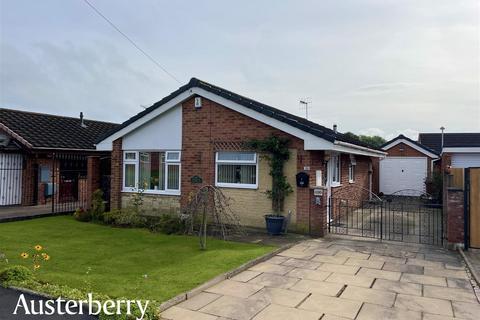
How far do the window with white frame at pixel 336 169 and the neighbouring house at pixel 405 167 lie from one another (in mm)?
11236

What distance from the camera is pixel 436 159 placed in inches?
957

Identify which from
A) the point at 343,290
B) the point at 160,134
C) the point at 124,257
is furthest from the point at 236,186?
the point at 343,290

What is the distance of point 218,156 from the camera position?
481 inches

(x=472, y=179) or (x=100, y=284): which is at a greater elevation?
(x=472, y=179)

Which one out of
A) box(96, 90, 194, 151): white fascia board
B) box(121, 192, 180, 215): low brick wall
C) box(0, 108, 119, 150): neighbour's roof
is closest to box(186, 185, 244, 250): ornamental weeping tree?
box(121, 192, 180, 215): low brick wall

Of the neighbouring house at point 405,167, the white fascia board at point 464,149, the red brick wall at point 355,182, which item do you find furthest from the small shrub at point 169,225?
the neighbouring house at point 405,167

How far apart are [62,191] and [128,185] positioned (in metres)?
5.49

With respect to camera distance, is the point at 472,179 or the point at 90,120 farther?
the point at 90,120

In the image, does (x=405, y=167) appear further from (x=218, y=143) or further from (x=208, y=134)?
(x=208, y=134)

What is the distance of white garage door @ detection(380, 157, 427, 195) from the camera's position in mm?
24562

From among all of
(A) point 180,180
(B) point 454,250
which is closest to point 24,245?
(A) point 180,180

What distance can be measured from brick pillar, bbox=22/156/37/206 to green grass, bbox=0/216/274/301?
5.17m

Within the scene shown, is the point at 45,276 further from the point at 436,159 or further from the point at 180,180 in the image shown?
the point at 436,159

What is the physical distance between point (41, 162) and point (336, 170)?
12.4 metres
